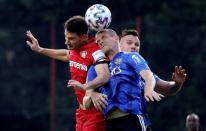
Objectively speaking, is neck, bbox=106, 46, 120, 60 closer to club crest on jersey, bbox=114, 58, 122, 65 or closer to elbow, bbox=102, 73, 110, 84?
club crest on jersey, bbox=114, 58, 122, 65

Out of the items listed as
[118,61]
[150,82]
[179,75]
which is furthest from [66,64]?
[150,82]

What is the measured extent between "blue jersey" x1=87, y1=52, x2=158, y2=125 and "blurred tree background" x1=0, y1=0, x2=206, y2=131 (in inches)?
470

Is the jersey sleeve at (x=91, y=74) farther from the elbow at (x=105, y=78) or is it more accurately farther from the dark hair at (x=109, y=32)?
the dark hair at (x=109, y=32)

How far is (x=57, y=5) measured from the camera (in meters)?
29.2

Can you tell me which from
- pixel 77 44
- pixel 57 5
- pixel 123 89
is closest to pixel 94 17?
pixel 77 44

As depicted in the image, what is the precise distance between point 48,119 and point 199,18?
6.59 metres

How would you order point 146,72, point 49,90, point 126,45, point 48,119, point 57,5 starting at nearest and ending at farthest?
point 146,72
point 126,45
point 48,119
point 49,90
point 57,5

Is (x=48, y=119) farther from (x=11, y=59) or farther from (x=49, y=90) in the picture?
(x=11, y=59)

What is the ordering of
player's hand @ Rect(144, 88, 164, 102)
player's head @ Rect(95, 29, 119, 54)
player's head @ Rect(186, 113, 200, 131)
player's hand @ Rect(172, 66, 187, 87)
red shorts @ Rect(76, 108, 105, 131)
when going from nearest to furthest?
player's hand @ Rect(144, 88, 164, 102) → player's head @ Rect(95, 29, 119, 54) → player's hand @ Rect(172, 66, 187, 87) → red shorts @ Rect(76, 108, 105, 131) → player's head @ Rect(186, 113, 200, 131)

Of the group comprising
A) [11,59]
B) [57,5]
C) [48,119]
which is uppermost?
[57,5]

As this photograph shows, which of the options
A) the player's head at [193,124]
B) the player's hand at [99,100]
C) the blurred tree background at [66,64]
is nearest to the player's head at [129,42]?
the player's hand at [99,100]

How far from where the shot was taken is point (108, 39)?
8.42m

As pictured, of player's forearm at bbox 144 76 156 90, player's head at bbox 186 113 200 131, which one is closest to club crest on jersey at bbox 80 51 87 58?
player's forearm at bbox 144 76 156 90

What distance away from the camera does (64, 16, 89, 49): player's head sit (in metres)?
8.79
